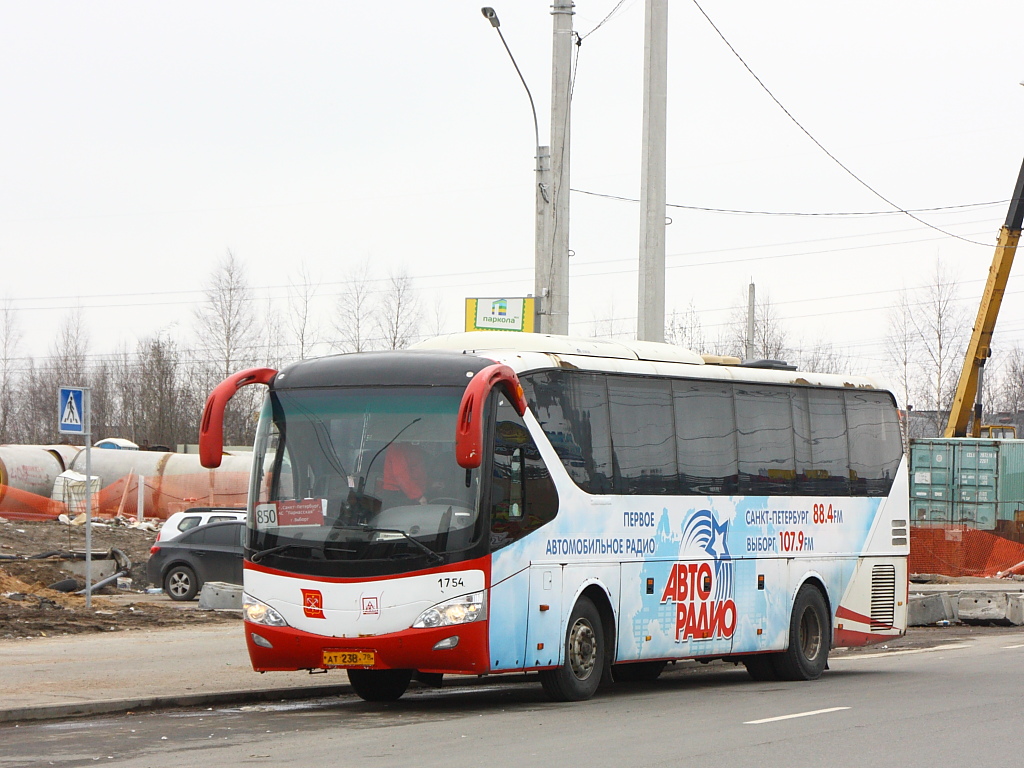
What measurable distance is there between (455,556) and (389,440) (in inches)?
46.4

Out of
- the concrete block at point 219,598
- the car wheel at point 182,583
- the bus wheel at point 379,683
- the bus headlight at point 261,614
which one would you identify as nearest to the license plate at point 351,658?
the bus headlight at point 261,614

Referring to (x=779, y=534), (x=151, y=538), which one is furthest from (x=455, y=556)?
(x=151, y=538)

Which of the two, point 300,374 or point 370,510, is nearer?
point 370,510

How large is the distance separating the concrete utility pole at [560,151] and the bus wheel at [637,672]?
565 centimetres

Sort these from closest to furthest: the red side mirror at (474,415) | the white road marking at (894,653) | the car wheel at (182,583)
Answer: the red side mirror at (474,415)
the white road marking at (894,653)
the car wheel at (182,583)

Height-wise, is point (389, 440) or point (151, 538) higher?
point (389, 440)

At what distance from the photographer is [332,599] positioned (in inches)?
481

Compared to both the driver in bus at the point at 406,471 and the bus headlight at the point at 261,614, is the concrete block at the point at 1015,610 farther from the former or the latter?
the bus headlight at the point at 261,614

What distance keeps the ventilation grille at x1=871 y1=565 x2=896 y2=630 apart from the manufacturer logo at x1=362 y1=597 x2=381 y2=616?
7.95 m

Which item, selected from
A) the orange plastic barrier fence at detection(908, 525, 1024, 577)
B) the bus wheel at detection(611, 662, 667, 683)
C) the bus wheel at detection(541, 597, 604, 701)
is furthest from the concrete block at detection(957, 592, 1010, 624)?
the bus wheel at detection(541, 597, 604, 701)

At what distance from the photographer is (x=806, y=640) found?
16.8 metres

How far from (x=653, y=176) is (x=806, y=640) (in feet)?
22.7

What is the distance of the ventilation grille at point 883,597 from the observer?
1775 centimetres

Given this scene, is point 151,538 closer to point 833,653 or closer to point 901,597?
point 833,653
